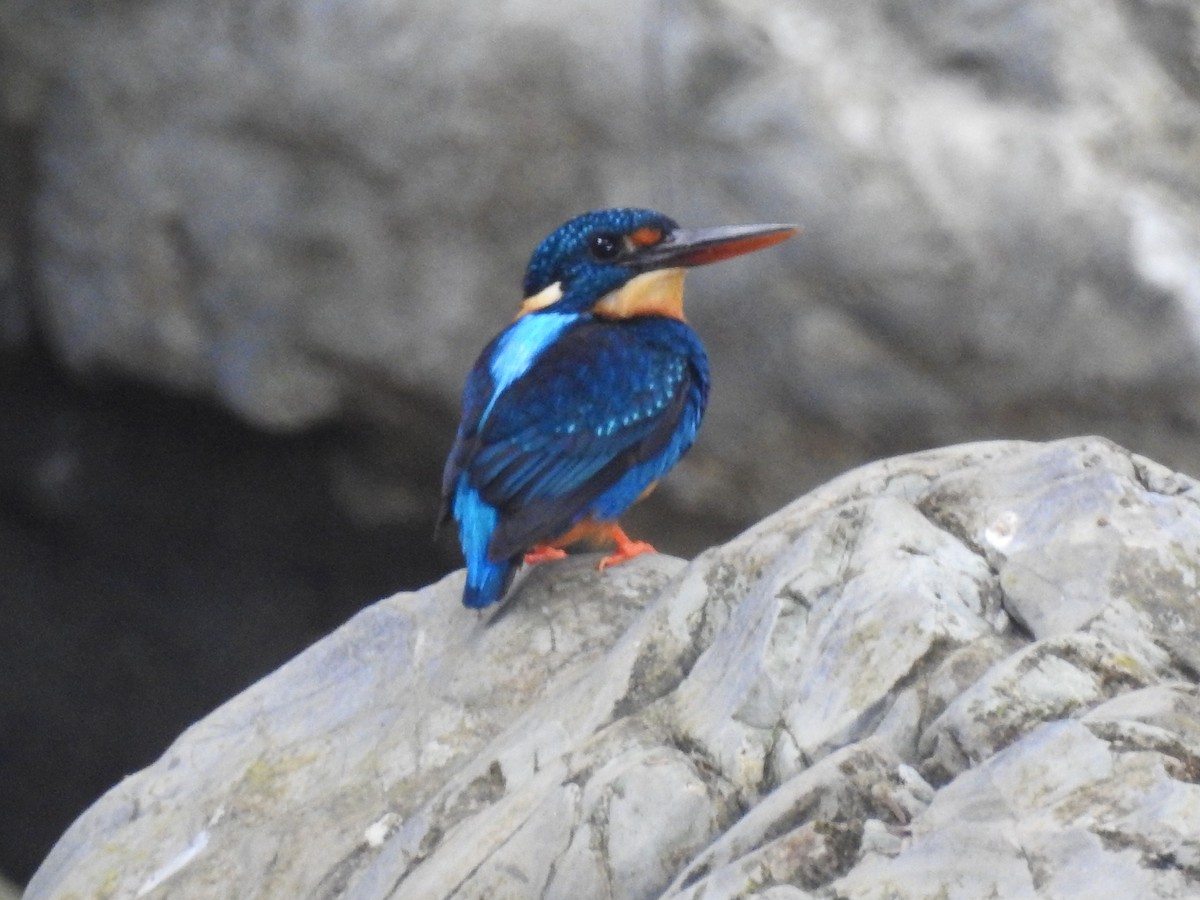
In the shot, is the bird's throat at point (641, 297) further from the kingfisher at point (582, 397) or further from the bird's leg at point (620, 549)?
the bird's leg at point (620, 549)

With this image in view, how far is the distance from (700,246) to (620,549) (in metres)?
0.69

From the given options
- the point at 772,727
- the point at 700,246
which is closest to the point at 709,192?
the point at 700,246

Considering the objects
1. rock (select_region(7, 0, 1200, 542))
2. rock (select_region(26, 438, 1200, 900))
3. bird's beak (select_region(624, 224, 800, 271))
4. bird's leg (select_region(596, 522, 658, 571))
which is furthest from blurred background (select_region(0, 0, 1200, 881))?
rock (select_region(26, 438, 1200, 900))

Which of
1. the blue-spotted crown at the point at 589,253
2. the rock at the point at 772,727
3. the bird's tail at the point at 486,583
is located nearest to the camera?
the rock at the point at 772,727

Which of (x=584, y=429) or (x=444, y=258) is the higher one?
(x=584, y=429)

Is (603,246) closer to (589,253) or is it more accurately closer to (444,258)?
(589,253)

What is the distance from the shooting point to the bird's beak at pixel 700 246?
3787 millimetres

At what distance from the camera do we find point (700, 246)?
149 inches

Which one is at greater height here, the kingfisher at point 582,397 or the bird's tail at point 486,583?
the kingfisher at point 582,397

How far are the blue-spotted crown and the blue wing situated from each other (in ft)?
0.33

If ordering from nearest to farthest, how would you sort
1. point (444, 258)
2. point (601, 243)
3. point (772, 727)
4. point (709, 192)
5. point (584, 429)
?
point (772, 727) < point (584, 429) < point (601, 243) < point (709, 192) < point (444, 258)

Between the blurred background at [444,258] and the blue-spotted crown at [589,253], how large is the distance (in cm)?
123

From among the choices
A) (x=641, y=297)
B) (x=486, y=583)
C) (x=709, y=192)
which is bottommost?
(x=486, y=583)

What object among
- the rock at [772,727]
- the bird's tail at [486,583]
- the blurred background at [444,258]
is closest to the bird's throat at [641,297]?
the rock at [772,727]
